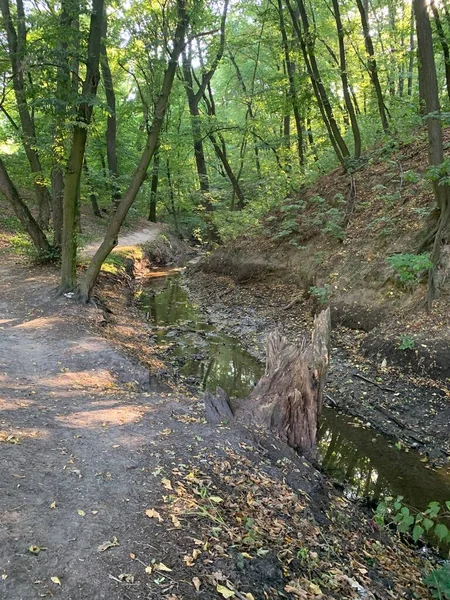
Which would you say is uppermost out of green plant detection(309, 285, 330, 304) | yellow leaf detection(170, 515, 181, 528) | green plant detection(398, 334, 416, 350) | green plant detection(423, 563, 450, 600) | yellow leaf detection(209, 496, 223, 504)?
green plant detection(309, 285, 330, 304)

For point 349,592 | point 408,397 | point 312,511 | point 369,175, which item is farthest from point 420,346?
point 369,175

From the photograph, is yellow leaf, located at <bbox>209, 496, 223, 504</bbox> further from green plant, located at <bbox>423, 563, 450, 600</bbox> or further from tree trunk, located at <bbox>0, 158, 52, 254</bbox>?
tree trunk, located at <bbox>0, 158, 52, 254</bbox>

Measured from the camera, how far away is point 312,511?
4312mm

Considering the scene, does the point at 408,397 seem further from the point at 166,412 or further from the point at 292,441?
the point at 166,412

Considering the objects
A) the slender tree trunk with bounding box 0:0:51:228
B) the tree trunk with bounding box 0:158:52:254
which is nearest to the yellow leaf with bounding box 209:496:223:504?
the slender tree trunk with bounding box 0:0:51:228

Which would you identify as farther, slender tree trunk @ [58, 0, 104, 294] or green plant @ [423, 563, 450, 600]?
slender tree trunk @ [58, 0, 104, 294]

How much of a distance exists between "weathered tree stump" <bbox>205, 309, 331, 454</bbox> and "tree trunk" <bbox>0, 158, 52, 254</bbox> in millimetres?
8518

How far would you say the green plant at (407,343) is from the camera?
25.3 ft

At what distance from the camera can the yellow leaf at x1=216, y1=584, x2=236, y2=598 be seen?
2.83 m

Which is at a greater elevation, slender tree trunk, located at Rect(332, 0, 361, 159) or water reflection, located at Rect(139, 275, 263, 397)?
slender tree trunk, located at Rect(332, 0, 361, 159)

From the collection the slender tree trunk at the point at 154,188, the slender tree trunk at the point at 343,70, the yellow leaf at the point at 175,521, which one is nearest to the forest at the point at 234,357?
the yellow leaf at the point at 175,521

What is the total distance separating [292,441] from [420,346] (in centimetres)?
352

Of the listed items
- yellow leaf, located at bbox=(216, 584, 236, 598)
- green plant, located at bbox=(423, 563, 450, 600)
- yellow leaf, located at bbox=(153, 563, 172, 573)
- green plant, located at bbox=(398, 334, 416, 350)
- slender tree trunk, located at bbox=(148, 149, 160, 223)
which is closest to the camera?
yellow leaf, located at bbox=(216, 584, 236, 598)

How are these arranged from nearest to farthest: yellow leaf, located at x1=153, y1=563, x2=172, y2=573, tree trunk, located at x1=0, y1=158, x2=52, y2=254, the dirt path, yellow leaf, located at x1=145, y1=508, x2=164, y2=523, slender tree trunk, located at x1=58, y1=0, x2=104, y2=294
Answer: yellow leaf, located at x1=153, y1=563, x2=172, y2=573 → yellow leaf, located at x1=145, y1=508, x2=164, y2=523 → slender tree trunk, located at x1=58, y1=0, x2=104, y2=294 → tree trunk, located at x1=0, y1=158, x2=52, y2=254 → the dirt path
